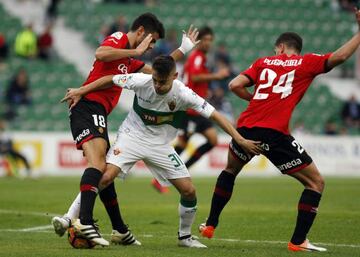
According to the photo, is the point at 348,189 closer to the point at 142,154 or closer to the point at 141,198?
the point at 141,198

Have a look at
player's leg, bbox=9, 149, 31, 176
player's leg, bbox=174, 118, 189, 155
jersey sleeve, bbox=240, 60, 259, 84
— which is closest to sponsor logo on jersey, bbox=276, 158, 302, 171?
jersey sleeve, bbox=240, 60, 259, 84

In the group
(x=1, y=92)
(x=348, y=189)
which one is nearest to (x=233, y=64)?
(x=1, y=92)

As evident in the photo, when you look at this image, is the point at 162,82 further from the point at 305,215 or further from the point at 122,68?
the point at 305,215

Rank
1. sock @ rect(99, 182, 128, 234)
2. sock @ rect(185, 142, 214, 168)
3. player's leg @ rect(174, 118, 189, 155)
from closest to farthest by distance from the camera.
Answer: sock @ rect(99, 182, 128, 234)
sock @ rect(185, 142, 214, 168)
player's leg @ rect(174, 118, 189, 155)

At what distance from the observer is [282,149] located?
31.7 feet

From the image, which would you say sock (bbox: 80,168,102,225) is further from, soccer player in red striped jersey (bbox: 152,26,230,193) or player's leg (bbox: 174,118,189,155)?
player's leg (bbox: 174,118,189,155)

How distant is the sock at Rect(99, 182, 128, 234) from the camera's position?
9945 mm

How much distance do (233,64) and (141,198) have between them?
16.1m

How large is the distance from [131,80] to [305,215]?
2.46 meters

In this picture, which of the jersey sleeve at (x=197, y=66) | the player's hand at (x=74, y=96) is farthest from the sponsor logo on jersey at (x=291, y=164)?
the jersey sleeve at (x=197, y=66)

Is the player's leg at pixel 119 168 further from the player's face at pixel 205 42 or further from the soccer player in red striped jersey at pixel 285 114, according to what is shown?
the player's face at pixel 205 42

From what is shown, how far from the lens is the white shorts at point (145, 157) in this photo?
9562 millimetres

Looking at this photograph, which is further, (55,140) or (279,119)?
(55,140)

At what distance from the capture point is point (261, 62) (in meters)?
9.92
